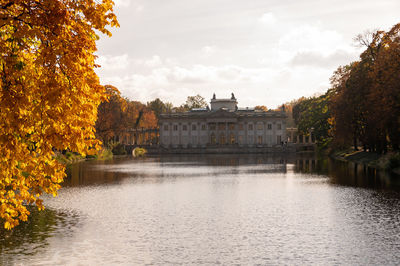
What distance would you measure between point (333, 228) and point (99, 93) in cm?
1316

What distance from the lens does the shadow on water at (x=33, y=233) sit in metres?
16.9

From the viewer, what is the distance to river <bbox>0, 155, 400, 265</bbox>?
1627 centimetres

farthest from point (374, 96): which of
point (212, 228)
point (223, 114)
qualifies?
point (223, 114)

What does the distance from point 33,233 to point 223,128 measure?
137337mm

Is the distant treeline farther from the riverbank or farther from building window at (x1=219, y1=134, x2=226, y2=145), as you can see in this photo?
building window at (x1=219, y1=134, x2=226, y2=145)

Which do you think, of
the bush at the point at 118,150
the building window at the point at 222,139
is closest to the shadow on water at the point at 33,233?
the bush at the point at 118,150

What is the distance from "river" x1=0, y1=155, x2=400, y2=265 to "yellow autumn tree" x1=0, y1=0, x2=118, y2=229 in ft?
20.4

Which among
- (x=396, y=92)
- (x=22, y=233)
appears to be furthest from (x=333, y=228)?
(x=396, y=92)

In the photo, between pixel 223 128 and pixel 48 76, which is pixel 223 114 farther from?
pixel 48 76

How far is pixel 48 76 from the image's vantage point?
10375 mm

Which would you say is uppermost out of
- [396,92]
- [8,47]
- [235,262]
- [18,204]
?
[396,92]

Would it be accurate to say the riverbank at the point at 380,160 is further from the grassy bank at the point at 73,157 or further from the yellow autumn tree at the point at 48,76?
the yellow autumn tree at the point at 48,76

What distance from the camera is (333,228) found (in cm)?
2069

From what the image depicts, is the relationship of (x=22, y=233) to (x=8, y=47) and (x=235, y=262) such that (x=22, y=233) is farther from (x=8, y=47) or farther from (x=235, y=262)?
(x=8, y=47)
